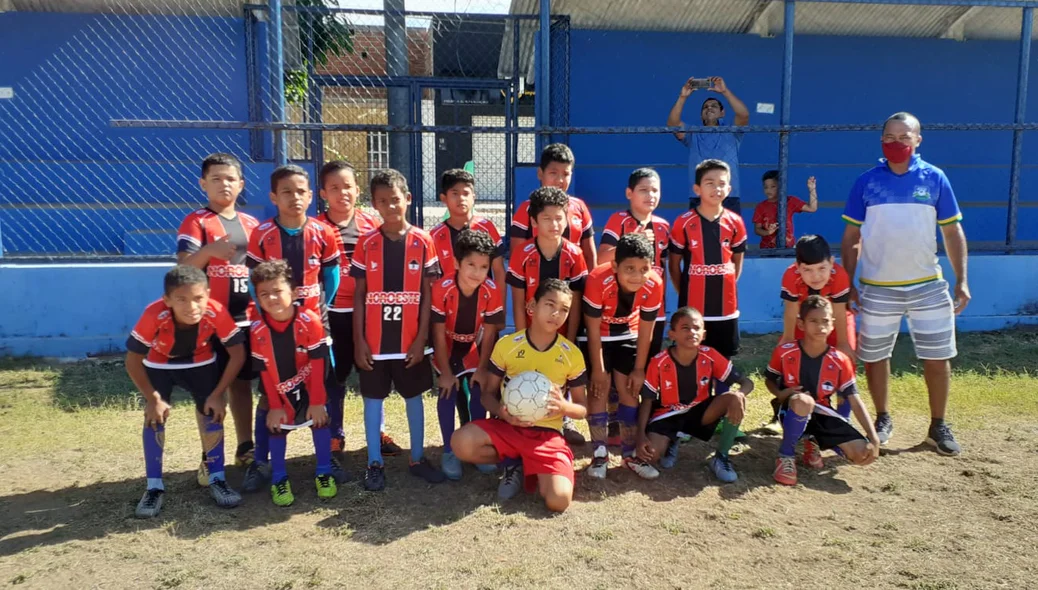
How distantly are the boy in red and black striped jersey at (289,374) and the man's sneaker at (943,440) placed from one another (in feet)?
10.9

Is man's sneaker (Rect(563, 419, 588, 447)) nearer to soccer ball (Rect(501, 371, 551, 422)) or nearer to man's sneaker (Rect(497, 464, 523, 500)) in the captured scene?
man's sneaker (Rect(497, 464, 523, 500))

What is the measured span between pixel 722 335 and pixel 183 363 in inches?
Result: 114

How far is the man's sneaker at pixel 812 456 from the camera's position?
385cm

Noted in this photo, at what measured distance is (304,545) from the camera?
9.88 feet

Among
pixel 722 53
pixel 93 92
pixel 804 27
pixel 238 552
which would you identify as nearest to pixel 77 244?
pixel 93 92

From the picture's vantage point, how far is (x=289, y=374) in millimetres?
3500

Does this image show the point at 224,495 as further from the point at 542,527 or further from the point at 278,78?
the point at 278,78

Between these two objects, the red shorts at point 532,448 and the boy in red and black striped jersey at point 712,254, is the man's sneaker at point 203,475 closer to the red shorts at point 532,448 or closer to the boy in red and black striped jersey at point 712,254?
the red shorts at point 532,448

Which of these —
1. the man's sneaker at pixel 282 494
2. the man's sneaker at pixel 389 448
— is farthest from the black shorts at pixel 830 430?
the man's sneaker at pixel 282 494

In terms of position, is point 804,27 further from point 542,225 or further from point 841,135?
point 542,225

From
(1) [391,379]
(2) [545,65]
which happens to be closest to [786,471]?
(1) [391,379]

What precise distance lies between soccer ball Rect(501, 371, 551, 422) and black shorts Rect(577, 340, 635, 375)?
0.53 meters

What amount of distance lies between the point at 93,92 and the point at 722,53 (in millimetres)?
8056

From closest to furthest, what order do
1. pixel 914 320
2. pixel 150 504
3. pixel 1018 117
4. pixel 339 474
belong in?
pixel 150 504
pixel 339 474
pixel 914 320
pixel 1018 117
